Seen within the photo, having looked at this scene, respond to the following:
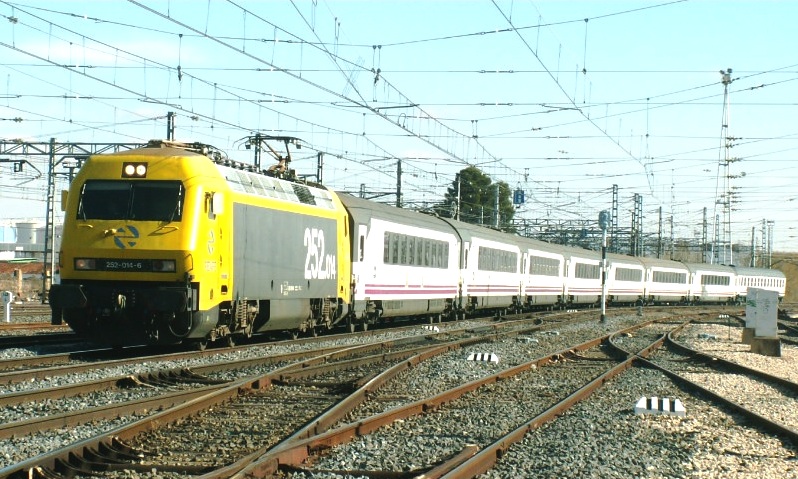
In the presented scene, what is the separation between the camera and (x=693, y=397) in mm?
15227

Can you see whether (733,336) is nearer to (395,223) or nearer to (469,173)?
(395,223)

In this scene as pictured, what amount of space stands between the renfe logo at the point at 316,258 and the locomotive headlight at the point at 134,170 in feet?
17.8

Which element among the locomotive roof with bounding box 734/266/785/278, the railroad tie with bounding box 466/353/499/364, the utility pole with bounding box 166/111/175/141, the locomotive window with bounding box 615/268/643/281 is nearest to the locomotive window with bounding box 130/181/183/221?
the railroad tie with bounding box 466/353/499/364

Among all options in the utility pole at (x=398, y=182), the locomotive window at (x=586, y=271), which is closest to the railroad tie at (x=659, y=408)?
the utility pole at (x=398, y=182)

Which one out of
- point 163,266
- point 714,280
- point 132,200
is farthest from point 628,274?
point 163,266

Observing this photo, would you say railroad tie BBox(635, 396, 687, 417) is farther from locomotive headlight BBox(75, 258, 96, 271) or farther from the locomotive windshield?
locomotive headlight BBox(75, 258, 96, 271)

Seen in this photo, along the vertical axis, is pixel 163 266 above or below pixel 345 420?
above

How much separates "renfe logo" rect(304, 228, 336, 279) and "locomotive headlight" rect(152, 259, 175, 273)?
18.4 feet

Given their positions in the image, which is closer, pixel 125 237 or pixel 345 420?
pixel 345 420

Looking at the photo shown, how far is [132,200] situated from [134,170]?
54 cm

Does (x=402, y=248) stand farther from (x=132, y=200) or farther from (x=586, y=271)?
(x=586, y=271)

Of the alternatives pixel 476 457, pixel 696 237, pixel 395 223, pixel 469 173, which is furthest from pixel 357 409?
pixel 696 237

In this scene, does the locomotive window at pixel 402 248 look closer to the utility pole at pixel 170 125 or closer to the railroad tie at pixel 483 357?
the utility pole at pixel 170 125

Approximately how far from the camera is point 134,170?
17.5 m
